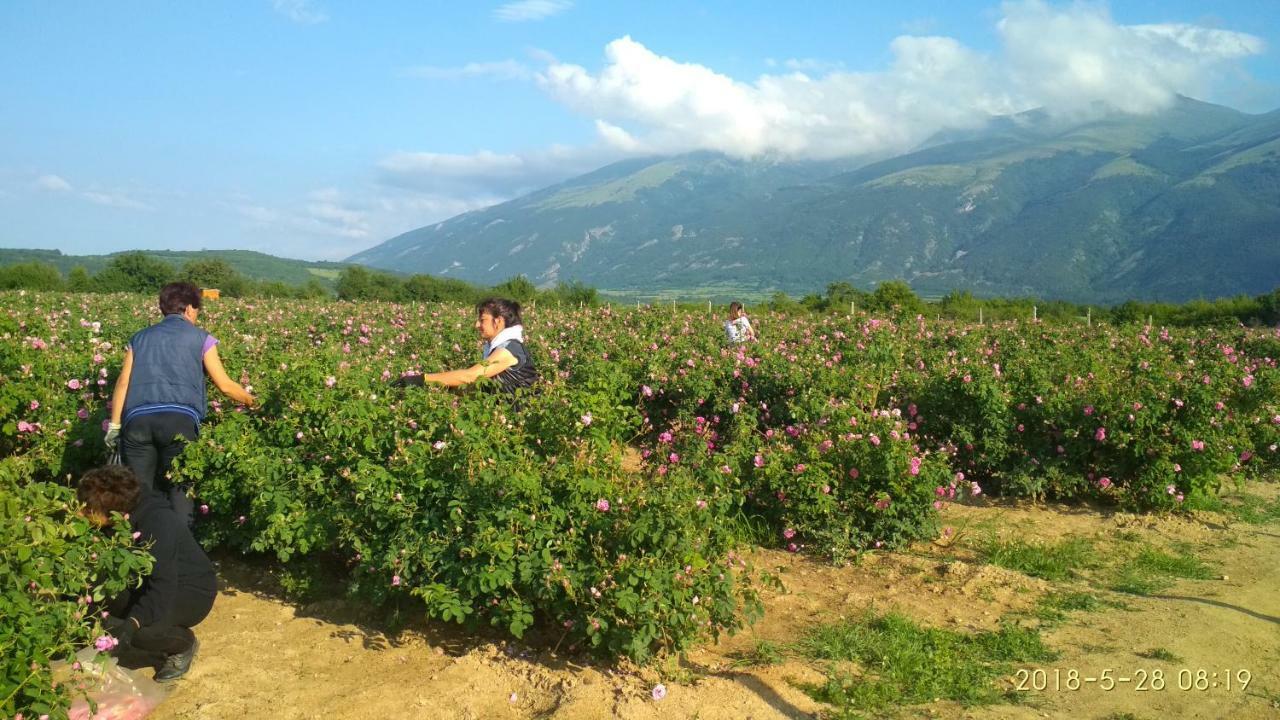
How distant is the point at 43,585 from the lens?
3.44 m

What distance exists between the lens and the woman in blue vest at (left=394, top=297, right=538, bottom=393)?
593 cm

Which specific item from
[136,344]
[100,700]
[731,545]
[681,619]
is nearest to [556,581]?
[681,619]

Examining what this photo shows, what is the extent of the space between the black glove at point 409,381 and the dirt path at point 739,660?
1487mm

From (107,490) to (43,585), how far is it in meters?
0.89

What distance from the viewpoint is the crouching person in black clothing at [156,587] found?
4277 millimetres

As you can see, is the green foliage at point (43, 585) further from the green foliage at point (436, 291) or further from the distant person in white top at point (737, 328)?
the green foliage at point (436, 291)

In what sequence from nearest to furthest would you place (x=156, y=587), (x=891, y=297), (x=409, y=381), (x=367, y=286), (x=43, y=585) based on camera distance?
(x=43, y=585) < (x=156, y=587) < (x=409, y=381) < (x=891, y=297) < (x=367, y=286)

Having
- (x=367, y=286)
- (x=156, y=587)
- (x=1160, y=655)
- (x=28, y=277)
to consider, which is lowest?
(x=1160, y=655)

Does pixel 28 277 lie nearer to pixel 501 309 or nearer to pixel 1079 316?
→ pixel 501 309

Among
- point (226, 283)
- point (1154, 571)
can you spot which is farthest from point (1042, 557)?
point (226, 283)

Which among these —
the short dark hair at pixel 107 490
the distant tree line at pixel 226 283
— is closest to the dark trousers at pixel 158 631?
the short dark hair at pixel 107 490

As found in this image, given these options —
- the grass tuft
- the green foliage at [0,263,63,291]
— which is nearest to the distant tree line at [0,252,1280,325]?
the green foliage at [0,263,63,291]

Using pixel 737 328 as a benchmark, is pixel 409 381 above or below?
below

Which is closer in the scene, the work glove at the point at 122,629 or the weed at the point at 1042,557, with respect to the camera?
the work glove at the point at 122,629
